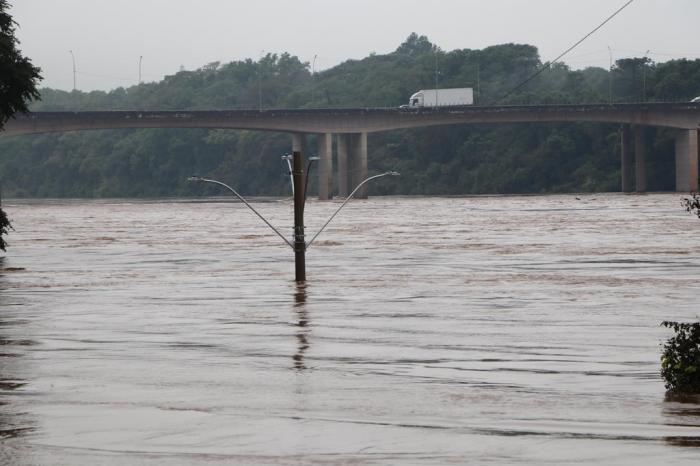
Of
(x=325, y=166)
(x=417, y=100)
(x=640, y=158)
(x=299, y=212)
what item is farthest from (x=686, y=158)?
(x=299, y=212)

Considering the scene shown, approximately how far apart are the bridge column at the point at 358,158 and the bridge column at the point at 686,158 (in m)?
34.2

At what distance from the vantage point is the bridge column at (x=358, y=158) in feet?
494

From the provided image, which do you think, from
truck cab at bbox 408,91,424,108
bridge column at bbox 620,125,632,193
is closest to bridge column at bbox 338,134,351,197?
truck cab at bbox 408,91,424,108

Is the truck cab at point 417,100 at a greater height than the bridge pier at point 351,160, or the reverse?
the truck cab at point 417,100

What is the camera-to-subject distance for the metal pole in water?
32.9 meters

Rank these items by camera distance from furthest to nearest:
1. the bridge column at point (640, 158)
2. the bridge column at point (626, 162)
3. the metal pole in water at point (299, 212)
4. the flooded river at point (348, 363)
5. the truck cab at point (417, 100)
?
the truck cab at point (417, 100) < the bridge column at point (626, 162) < the bridge column at point (640, 158) < the metal pole in water at point (299, 212) < the flooded river at point (348, 363)

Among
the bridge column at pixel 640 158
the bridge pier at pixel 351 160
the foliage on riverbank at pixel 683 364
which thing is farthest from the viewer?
the bridge column at pixel 640 158

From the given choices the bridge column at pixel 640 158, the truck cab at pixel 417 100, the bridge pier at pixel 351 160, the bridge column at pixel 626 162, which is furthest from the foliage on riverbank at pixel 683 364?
the truck cab at pixel 417 100

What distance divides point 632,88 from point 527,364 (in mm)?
176526

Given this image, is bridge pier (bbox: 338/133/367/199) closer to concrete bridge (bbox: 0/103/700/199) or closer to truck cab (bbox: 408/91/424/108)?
concrete bridge (bbox: 0/103/700/199)

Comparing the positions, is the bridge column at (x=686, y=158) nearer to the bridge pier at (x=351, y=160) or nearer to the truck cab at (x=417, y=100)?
the truck cab at (x=417, y=100)

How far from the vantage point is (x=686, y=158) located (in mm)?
150875

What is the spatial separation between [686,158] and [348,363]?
13743 centimetres

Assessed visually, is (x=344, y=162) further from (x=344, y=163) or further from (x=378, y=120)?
(x=378, y=120)
